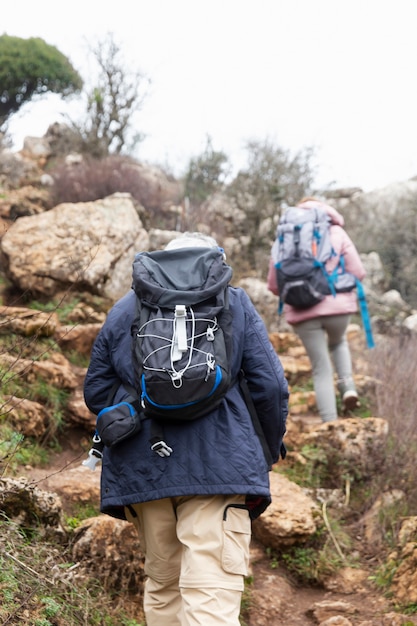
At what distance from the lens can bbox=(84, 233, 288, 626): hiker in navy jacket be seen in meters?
2.53

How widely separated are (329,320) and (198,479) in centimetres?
328

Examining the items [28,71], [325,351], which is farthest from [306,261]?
[28,71]

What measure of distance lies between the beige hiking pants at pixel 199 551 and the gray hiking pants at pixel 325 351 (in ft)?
10.3

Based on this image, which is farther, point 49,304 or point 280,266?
point 49,304

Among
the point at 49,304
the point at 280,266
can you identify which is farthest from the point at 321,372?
the point at 49,304

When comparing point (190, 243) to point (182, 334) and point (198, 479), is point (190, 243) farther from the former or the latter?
point (198, 479)

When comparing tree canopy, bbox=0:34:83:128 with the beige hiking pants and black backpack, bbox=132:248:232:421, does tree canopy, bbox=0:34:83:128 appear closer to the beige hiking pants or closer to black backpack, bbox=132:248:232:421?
black backpack, bbox=132:248:232:421

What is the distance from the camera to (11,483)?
324 cm

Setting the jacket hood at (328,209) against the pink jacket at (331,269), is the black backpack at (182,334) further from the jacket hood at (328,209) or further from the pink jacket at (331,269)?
the jacket hood at (328,209)

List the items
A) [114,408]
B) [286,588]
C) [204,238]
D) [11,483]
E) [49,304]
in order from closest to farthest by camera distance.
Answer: [114,408], [204,238], [11,483], [286,588], [49,304]

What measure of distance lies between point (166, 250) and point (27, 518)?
1.58 meters

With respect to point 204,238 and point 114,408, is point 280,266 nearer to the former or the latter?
point 204,238

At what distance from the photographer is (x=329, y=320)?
5.62m

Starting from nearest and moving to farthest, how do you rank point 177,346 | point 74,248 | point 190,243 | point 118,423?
1. point 177,346
2. point 118,423
3. point 190,243
4. point 74,248
